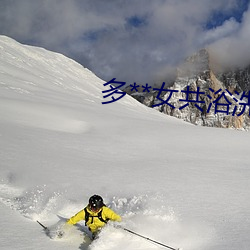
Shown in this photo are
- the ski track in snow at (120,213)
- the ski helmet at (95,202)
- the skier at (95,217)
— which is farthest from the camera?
the skier at (95,217)

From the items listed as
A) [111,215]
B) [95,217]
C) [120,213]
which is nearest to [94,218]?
[95,217]

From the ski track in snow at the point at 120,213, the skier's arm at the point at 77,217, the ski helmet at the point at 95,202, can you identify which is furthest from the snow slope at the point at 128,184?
the ski helmet at the point at 95,202

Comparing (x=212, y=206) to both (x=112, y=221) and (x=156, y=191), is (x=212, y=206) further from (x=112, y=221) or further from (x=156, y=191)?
(x=112, y=221)

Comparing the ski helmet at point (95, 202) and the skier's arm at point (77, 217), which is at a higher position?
the ski helmet at point (95, 202)

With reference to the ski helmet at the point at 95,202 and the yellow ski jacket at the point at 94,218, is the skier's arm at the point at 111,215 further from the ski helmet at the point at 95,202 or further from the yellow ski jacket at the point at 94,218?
the ski helmet at the point at 95,202

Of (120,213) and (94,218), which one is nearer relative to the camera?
(94,218)

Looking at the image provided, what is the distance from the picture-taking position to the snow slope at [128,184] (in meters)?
4.86

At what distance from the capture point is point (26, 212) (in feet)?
18.9

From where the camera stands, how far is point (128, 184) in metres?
7.16

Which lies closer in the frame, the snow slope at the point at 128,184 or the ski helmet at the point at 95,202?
the snow slope at the point at 128,184

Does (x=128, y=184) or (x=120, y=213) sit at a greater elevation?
(x=128, y=184)

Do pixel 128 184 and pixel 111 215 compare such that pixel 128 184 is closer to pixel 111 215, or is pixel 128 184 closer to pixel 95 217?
pixel 111 215

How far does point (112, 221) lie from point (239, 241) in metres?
2.10

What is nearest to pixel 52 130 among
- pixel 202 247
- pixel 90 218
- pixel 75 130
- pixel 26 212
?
pixel 75 130
